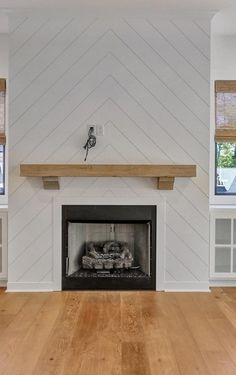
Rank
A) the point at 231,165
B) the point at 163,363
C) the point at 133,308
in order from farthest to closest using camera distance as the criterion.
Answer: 1. the point at 231,165
2. the point at 133,308
3. the point at 163,363

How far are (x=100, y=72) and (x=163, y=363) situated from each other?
2.44 metres

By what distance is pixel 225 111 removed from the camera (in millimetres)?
4113

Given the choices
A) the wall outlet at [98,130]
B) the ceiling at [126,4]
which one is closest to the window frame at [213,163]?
the ceiling at [126,4]

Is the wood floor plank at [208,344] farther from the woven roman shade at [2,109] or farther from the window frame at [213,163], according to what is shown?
the woven roman shade at [2,109]

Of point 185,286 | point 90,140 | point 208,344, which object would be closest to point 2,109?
point 90,140

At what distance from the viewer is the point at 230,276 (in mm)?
3820

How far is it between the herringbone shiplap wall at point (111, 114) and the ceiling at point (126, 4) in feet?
0.59

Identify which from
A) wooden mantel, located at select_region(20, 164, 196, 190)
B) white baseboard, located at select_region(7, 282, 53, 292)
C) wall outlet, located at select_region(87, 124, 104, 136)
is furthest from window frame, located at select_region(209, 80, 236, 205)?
white baseboard, located at select_region(7, 282, 53, 292)

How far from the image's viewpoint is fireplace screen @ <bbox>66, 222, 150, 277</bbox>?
3.71m

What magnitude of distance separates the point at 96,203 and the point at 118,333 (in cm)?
128

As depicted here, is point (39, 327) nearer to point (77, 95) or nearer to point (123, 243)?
point (123, 243)

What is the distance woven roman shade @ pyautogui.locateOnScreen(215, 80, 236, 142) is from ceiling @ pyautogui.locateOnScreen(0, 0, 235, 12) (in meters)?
0.85

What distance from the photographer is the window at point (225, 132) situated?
13.4ft

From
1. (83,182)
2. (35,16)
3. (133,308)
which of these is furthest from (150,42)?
(133,308)
